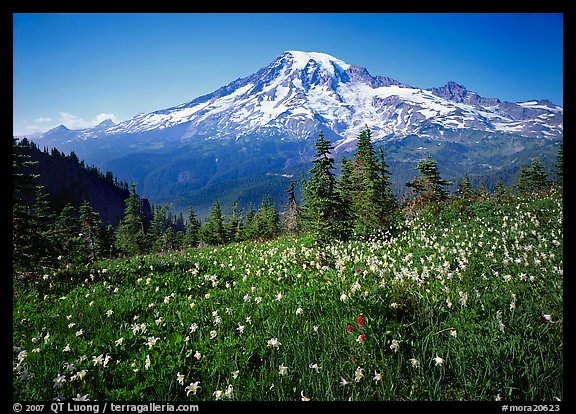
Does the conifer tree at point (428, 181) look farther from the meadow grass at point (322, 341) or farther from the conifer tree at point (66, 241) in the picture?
the conifer tree at point (66, 241)

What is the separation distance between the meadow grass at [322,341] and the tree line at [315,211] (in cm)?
172

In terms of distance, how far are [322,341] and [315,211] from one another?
1126cm

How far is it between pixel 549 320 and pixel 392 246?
5.50m

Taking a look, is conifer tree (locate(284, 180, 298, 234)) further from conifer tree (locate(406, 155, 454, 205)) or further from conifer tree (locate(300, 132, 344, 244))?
conifer tree (locate(300, 132, 344, 244))

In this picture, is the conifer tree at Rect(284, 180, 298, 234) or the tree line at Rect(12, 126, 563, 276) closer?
the tree line at Rect(12, 126, 563, 276)

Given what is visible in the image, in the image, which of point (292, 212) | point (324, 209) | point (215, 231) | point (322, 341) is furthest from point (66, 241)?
→ point (215, 231)

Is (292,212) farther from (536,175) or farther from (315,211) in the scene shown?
(536,175)

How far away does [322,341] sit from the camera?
320 centimetres

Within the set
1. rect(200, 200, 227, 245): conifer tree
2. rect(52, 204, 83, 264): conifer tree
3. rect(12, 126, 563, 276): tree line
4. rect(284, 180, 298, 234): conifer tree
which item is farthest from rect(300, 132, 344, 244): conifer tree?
rect(200, 200, 227, 245): conifer tree

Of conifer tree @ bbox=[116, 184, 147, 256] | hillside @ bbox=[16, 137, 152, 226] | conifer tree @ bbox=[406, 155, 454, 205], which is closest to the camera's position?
conifer tree @ bbox=[406, 155, 454, 205]

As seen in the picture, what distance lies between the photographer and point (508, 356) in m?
2.62

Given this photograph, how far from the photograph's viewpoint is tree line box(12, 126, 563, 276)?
652 centimetres

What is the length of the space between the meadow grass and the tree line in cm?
172
